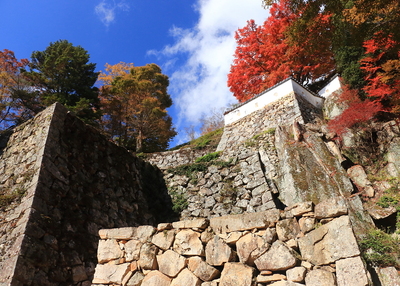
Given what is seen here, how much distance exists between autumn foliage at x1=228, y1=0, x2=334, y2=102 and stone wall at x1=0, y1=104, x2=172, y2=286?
40.3 ft

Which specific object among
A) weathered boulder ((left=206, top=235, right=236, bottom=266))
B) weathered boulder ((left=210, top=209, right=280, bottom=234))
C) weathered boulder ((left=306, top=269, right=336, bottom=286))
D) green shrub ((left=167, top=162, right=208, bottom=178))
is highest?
green shrub ((left=167, top=162, right=208, bottom=178))

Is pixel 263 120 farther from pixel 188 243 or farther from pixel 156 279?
pixel 156 279

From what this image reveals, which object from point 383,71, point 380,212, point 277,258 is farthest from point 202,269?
point 383,71

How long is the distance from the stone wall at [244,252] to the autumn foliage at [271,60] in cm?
1564

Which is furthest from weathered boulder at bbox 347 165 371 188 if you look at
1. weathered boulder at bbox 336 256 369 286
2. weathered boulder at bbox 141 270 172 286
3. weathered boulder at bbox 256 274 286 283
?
weathered boulder at bbox 141 270 172 286

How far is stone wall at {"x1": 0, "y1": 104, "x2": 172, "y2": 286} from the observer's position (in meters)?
5.00

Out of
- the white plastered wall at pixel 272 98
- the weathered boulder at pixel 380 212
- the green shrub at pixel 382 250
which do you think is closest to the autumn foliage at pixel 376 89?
the white plastered wall at pixel 272 98

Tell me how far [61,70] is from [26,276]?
1597cm

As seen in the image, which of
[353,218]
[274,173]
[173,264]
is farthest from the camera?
[274,173]

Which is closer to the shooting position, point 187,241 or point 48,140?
point 187,241

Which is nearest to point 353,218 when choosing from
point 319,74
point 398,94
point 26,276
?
point 398,94

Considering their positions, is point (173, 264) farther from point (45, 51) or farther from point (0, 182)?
point (45, 51)

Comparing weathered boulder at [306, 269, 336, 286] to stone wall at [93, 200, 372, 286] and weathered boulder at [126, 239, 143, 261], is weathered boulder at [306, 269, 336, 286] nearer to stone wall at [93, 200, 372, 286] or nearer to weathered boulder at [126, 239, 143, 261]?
stone wall at [93, 200, 372, 286]

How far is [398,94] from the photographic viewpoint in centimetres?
1090
